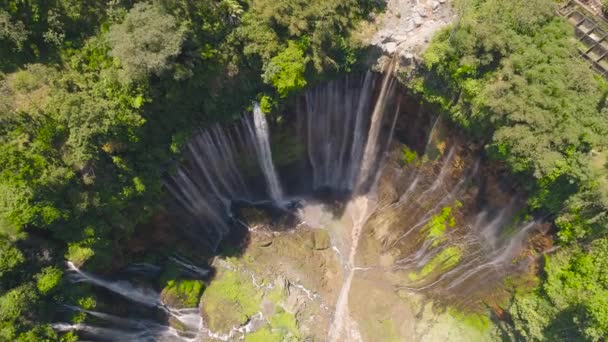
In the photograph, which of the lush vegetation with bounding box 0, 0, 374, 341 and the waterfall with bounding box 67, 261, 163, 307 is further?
the waterfall with bounding box 67, 261, 163, 307

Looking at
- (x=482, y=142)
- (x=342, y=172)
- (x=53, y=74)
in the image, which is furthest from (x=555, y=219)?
(x=53, y=74)

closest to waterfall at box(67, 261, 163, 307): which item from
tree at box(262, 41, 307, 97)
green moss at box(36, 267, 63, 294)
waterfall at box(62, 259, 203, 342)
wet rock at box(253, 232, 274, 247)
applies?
waterfall at box(62, 259, 203, 342)

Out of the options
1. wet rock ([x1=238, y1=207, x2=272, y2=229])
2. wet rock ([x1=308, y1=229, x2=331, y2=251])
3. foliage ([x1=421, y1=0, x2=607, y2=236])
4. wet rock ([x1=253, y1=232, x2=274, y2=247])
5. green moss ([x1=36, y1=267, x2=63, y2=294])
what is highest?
foliage ([x1=421, y1=0, x2=607, y2=236])

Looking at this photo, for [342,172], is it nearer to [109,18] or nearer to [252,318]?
[252,318]

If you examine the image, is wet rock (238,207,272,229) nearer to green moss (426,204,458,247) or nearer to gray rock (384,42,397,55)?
green moss (426,204,458,247)

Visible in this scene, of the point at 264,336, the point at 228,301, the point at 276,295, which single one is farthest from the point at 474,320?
the point at 228,301

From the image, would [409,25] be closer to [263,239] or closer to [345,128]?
[345,128]
